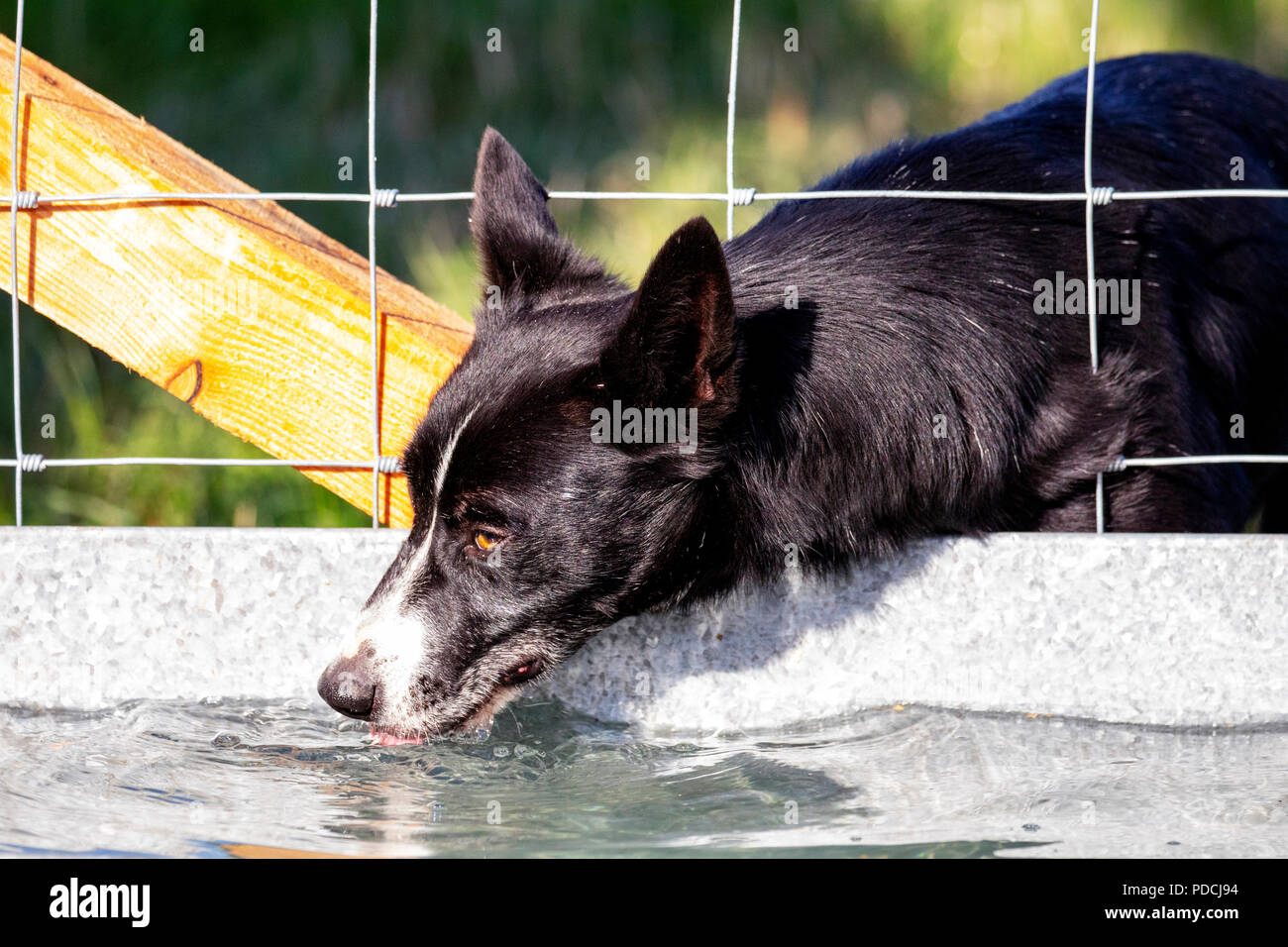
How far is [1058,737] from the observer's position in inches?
102

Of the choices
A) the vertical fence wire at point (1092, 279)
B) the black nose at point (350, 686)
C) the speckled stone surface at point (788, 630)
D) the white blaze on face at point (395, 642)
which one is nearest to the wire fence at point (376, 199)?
the vertical fence wire at point (1092, 279)

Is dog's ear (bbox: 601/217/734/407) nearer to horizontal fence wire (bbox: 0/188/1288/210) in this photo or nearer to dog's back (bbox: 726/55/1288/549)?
dog's back (bbox: 726/55/1288/549)

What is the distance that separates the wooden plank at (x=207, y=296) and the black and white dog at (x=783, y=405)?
0.27 meters

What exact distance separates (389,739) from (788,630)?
29.4 inches

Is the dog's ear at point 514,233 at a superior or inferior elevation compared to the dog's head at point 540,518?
superior

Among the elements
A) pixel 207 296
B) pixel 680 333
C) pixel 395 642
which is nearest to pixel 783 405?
pixel 680 333

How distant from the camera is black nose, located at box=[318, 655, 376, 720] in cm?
251

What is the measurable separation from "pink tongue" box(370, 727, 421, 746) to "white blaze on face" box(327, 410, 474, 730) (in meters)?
0.06

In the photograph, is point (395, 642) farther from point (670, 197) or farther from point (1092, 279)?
point (1092, 279)

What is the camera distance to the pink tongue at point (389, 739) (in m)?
2.63

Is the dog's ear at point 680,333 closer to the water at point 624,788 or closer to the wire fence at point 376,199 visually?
the wire fence at point 376,199

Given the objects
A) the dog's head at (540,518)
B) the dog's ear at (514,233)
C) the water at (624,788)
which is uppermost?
the dog's ear at (514,233)

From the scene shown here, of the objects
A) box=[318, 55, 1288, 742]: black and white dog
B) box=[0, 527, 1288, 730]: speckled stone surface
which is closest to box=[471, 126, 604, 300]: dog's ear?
box=[318, 55, 1288, 742]: black and white dog

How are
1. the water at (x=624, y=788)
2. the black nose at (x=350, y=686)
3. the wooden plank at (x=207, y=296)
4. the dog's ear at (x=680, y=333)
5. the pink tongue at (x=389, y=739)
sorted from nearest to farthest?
1. the water at (x=624, y=788)
2. the dog's ear at (x=680, y=333)
3. the black nose at (x=350, y=686)
4. the pink tongue at (x=389, y=739)
5. the wooden plank at (x=207, y=296)
